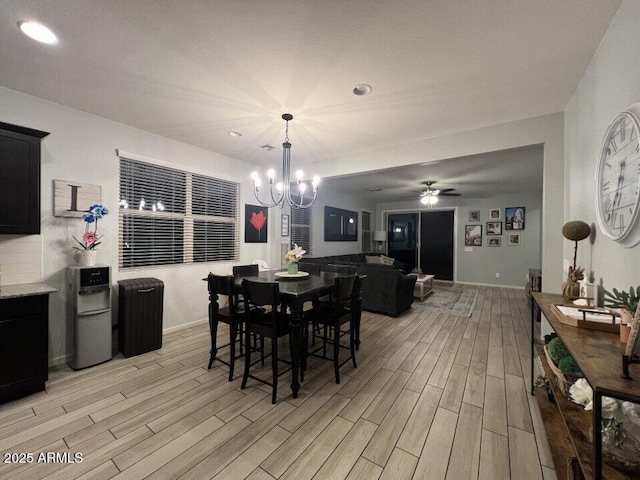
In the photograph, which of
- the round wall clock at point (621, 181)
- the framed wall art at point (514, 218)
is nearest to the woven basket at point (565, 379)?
the round wall clock at point (621, 181)

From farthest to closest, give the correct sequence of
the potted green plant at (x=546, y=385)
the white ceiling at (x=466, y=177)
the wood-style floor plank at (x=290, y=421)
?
the white ceiling at (x=466, y=177) → the potted green plant at (x=546, y=385) → the wood-style floor plank at (x=290, y=421)

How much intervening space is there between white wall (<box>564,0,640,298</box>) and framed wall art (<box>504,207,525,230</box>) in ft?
17.1

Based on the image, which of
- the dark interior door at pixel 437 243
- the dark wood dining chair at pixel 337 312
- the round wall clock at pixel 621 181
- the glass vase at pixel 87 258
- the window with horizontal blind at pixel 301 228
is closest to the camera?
the round wall clock at pixel 621 181

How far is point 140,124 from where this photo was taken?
308 cm

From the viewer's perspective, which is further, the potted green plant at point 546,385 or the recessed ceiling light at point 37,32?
the potted green plant at point 546,385

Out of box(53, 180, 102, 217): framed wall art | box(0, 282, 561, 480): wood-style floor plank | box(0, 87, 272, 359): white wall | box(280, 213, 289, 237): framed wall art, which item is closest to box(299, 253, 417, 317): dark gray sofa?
box(280, 213, 289, 237): framed wall art

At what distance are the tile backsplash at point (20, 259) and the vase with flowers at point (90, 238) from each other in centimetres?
31

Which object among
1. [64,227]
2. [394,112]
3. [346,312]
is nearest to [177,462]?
[346,312]

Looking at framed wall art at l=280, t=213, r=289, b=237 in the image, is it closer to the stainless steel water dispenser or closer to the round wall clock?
the stainless steel water dispenser

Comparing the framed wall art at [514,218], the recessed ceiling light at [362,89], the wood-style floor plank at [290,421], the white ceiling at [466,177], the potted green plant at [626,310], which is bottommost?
the wood-style floor plank at [290,421]

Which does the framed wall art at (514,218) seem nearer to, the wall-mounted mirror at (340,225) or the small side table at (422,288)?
the small side table at (422,288)

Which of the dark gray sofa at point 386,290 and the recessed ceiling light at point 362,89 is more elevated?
the recessed ceiling light at point 362,89

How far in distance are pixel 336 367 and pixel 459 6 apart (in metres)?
2.72

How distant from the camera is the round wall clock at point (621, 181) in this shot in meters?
1.26
